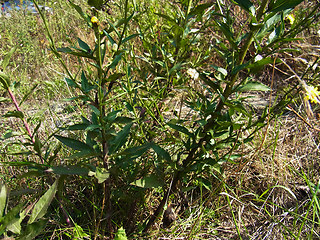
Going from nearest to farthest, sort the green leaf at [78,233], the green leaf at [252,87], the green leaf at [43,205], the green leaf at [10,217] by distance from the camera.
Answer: the green leaf at [10,217] < the green leaf at [43,205] < the green leaf at [252,87] < the green leaf at [78,233]

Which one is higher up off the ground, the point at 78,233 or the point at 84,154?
the point at 84,154

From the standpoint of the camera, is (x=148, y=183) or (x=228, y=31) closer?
(x=228, y=31)

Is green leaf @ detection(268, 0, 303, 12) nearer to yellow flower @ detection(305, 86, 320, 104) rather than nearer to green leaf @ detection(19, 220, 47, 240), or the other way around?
yellow flower @ detection(305, 86, 320, 104)

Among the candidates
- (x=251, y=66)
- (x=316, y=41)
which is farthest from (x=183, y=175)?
(x=316, y=41)

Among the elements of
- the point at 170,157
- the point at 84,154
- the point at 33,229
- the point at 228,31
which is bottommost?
the point at 170,157

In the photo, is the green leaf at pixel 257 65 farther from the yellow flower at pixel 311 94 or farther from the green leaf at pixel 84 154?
the green leaf at pixel 84 154

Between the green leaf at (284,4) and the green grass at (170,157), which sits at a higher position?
the green leaf at (284,4)

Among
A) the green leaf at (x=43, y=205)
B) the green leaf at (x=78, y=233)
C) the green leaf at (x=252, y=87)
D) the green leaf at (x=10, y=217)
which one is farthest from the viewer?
the green leaf at (x=78, y=233)

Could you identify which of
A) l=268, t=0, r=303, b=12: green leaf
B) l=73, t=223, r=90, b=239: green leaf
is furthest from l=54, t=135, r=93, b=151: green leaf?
l=268, t=0, r=303, b=12: green leaf

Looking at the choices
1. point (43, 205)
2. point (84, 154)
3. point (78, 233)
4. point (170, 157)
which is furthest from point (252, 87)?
point (78, 233)

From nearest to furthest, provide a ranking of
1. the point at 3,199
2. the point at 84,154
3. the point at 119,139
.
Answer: the point at 3,199, the point at 84,154, the point at 119,139

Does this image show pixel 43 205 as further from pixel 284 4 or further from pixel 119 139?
pixel 284 4

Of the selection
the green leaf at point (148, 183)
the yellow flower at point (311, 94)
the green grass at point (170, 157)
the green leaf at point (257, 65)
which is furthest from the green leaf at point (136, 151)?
the yellow flower at point (311, 94)

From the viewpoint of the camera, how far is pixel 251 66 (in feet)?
3.17
